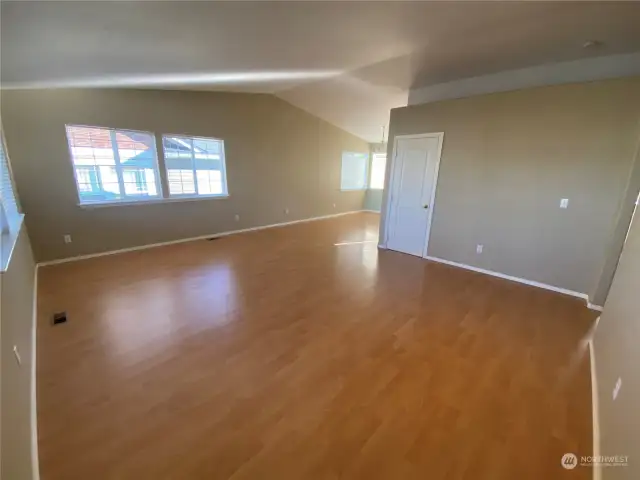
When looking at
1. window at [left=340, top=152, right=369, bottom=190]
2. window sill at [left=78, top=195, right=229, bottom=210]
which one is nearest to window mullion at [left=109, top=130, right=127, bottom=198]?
window sill at [left=78, top=195, right=229, bottom=210]

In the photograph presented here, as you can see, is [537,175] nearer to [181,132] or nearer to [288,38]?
[288,38]

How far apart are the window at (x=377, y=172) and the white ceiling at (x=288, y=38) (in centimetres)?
553

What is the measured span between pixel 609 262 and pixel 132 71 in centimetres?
558

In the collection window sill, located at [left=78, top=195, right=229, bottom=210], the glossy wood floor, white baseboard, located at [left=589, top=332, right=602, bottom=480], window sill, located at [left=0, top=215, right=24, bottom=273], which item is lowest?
the glossy wood floor

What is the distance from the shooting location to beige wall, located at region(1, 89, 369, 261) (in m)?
3.75

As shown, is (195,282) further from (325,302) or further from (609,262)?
(609,262)

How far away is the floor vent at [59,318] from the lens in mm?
2605

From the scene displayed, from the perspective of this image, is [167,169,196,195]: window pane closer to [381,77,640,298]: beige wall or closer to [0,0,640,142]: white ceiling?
[0,0,640,142]: white ceiling

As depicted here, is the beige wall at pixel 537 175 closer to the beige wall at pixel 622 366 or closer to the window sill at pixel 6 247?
the beige wall at pixel 622 366

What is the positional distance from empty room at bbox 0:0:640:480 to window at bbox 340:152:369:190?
2.70m

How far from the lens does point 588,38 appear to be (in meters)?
2.82

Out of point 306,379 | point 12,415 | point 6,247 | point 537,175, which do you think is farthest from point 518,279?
point 6,247

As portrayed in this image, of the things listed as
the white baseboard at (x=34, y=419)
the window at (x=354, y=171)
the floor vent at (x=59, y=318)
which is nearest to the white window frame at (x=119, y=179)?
the floor vent at (x=59, y=318)

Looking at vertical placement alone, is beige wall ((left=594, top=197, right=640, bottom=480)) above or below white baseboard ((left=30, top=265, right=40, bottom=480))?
above
